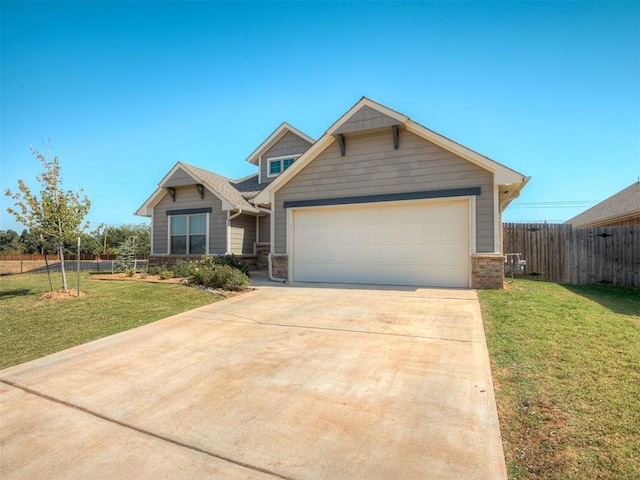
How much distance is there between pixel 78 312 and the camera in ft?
24.1

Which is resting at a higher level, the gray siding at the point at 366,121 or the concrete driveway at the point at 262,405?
the gray siding at the point at 366,121

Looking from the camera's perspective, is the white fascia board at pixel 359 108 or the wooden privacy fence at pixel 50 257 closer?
the white fascia board at pixel 359 108

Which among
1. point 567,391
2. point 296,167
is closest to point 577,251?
point 296,167

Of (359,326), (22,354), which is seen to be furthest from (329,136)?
(22,354)

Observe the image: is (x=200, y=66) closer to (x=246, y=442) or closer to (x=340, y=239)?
(x=340, y=239)

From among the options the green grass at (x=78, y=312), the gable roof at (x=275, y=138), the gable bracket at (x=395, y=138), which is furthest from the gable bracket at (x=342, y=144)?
the green grass at (x=78, y=312)

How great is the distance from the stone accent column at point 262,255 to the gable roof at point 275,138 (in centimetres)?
467

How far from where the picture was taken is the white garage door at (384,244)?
973 cm

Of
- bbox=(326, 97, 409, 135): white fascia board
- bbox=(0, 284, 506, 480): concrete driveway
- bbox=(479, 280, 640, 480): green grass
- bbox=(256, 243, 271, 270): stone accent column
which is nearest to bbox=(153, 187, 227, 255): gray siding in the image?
bbox=(256, 243, 271, 270): stone accent column

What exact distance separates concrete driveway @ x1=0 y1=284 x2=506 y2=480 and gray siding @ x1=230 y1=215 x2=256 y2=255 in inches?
356

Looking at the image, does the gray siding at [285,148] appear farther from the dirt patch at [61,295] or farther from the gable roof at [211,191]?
the dirt patch at [61,295]

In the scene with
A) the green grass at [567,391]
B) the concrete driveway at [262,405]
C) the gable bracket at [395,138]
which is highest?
the gable bracket at [395,138]

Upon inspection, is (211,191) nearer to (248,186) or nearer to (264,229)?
(264,229)

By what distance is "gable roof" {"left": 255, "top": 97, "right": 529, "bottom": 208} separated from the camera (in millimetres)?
9094
